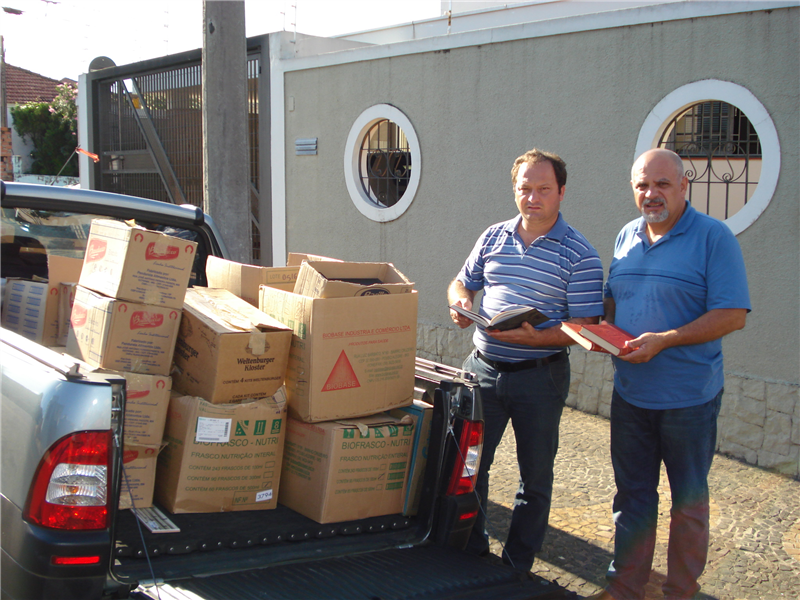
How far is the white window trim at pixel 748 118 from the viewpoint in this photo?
5.06 m

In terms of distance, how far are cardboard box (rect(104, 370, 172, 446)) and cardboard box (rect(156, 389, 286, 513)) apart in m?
0.07

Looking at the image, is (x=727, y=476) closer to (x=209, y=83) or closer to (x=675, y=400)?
(x=675, y=400)

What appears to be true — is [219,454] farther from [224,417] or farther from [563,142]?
[563,142]

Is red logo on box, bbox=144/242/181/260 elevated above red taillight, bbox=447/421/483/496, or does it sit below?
above

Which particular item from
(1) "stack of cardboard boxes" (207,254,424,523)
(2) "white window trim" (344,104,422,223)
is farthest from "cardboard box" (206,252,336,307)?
(2) "white window trim" (344,104,422,223)

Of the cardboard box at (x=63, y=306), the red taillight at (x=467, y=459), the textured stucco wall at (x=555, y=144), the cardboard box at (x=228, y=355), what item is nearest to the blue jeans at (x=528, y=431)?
the red taillight at (x=467, y=459)

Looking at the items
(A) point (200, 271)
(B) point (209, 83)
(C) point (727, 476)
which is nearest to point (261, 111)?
(B) point (209, 83)

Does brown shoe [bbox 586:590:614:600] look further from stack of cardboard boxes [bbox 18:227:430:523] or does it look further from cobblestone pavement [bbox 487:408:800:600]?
stack of cardboard boxes [bbox 18:227:430:523]

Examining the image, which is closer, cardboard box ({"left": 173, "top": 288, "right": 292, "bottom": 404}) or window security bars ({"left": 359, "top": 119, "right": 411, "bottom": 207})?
cardboard box ({"left": 173, "top": 288, "right": 292, "bottom": 404})

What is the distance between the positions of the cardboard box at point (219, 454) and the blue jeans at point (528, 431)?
1.01m

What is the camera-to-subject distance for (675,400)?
295 cm

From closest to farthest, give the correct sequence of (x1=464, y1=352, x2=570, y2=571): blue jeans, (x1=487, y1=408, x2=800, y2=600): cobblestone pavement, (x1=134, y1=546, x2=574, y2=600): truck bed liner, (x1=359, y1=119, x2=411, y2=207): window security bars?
(x1=134, y1=546, x2=574, y2=600): truck bed liner → (x1=464, y1=352, x2=570, y2=571): blue jeans → (x1=487, y1=408, x2=800, y2=600): cobblestone pavement → (x1=359, y1=119, x2=411, y2=207): window security bars

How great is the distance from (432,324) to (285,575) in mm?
5042

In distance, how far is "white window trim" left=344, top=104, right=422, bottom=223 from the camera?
749cm
